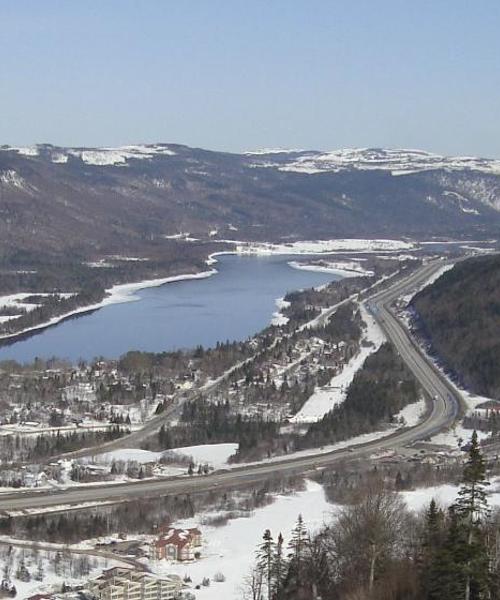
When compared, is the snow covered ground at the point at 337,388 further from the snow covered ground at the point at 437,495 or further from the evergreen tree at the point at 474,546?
the evergreen tree at the point at 474,546

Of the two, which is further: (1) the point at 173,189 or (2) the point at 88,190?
(1) the point at 173,189

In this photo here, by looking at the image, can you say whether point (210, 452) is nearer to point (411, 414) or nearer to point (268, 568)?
point (411, 414)

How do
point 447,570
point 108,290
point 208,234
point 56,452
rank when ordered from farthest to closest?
point 208,234
point 108,290
point 56,452
point 447,570

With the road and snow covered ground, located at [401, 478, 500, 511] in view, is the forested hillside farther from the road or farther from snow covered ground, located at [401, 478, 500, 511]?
snow covered ground, located at [401, 478, 500, 511]

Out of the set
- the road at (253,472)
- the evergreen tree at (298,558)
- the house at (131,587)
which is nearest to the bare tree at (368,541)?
the evergreen tree at (298,558)

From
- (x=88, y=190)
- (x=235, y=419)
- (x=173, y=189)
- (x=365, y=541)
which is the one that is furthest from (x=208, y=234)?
(x=365, y=541)

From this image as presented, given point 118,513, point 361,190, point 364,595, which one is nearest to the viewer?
point 364,595

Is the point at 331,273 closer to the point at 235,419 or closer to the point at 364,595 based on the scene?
the point at 235,419
